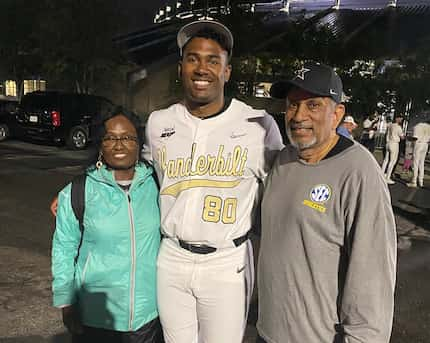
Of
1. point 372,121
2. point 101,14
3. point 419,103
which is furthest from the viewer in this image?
point 101,14

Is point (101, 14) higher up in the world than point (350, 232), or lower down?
higher up

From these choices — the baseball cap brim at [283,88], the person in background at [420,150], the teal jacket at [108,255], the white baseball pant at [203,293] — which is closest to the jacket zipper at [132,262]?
the teal jacket at [108,255]

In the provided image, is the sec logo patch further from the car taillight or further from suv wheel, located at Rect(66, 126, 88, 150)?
the car taillight

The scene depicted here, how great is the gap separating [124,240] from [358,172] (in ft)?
3.85

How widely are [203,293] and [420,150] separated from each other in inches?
407

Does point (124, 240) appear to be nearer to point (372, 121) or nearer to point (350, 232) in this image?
point (350, 232)

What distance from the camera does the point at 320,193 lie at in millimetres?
1782

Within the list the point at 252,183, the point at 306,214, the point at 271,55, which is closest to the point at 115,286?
the point at 252,183

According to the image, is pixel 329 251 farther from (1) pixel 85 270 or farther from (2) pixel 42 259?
(2) pixel 42 259

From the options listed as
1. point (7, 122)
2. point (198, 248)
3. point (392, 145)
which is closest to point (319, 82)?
point (198, 248)

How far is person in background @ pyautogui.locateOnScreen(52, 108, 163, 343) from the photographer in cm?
218

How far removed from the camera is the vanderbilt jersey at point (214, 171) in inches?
86.0

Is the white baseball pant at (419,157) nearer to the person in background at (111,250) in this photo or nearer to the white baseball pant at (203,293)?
the white baseball pant at (203,293)

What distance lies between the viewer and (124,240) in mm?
2184
